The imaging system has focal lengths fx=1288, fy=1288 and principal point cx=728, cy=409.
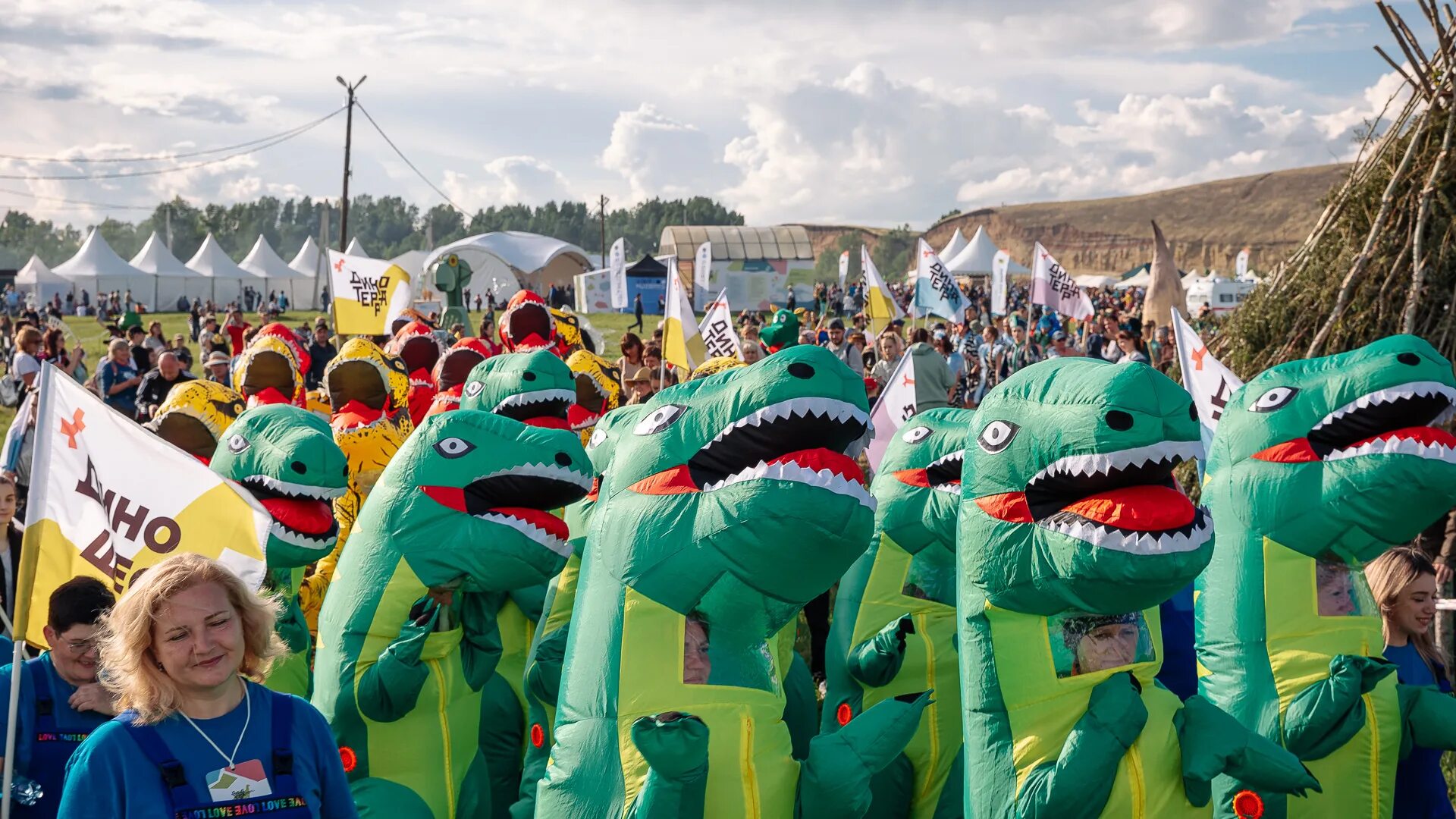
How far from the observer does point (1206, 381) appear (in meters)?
6.58

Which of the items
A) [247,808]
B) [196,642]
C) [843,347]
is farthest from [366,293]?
[247,808]

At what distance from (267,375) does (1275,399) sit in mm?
6787

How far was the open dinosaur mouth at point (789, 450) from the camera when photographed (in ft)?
11.7

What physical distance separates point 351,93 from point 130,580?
32.4 m

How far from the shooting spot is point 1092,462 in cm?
344

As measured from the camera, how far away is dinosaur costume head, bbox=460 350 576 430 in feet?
21.3

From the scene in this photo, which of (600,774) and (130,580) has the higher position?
(130,580)

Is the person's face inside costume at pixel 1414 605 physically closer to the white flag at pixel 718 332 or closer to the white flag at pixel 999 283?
the white flag at pixel 718 332

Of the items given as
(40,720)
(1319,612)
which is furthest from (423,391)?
(1319,612)

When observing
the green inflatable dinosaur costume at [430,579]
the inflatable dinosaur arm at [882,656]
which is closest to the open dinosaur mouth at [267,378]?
the green inflatable dinosaur costume at [430,579]

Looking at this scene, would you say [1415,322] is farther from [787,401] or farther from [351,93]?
[351,93]

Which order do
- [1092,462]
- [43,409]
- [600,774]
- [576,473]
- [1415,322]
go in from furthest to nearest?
1. [1415,322]
2. [576,473]
3. [43,409]
4. [600,774]
5. [1092,462]

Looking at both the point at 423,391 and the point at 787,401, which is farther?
the point at 423,391

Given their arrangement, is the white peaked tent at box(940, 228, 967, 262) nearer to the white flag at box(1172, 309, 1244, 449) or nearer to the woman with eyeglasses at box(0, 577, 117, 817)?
the white flag at box(1172, 309, 1244, 449)
